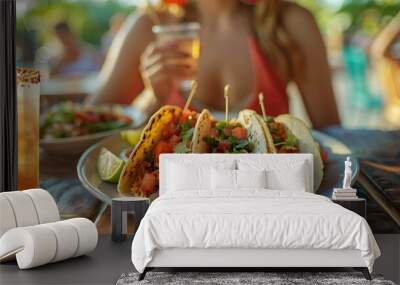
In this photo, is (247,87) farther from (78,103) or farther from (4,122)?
(4,122)

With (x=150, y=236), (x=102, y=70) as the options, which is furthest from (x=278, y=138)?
(x=150, y=236)

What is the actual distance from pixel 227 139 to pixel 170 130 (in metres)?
0.49

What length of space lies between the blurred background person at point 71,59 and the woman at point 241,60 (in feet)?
0.50

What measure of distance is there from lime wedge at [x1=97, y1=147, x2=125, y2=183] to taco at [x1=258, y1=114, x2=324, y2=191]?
1235mm

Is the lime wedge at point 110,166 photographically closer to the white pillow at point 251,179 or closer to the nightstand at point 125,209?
the nightstand at point 125,209

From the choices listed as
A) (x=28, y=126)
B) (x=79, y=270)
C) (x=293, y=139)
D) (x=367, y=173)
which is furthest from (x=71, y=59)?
(x=367, y=173)

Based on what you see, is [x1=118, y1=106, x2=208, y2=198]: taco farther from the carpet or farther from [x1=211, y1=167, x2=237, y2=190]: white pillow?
the carpet

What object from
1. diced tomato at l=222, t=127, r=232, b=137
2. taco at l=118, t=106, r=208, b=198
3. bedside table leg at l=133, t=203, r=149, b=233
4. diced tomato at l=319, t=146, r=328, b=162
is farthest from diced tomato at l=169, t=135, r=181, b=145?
diced tomato at l=319, t=146, r=328, b=162

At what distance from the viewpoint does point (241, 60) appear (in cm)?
739

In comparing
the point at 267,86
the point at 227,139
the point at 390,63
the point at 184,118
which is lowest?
the point at 227,139

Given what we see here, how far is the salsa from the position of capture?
22.5ft

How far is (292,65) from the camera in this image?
7.39 m

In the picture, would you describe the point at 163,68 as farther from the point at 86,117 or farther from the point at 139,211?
the point at 139,211

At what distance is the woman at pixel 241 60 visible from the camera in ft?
24.1
